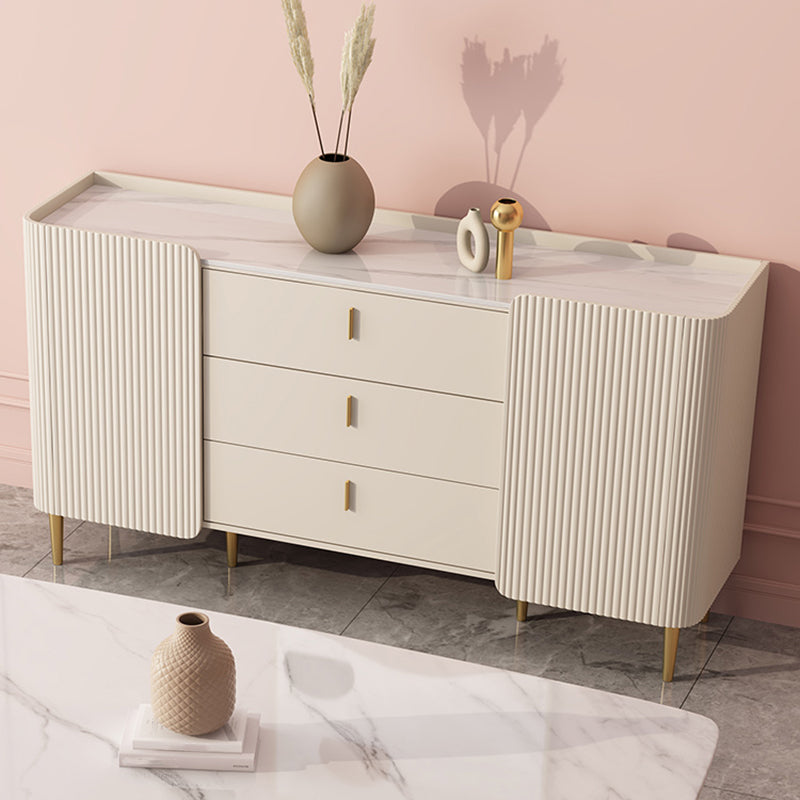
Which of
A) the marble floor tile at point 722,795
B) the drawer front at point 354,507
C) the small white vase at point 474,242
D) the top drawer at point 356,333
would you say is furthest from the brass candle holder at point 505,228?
the marble floor tile at point 722,795

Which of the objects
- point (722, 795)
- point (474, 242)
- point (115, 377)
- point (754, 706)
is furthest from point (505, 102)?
point (722, 795)

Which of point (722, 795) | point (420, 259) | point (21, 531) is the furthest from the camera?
point (21, 531)

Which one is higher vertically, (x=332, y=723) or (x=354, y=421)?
(x=354, y=421)

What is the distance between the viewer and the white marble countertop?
299 centimetres

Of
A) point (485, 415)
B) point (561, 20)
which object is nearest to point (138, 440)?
point (485, 415)

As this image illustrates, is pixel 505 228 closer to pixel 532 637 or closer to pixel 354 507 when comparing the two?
pixel 354 507

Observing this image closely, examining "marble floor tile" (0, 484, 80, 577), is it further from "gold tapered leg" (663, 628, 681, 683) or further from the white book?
"gold tapered leg" (663, 628, 681, 683)

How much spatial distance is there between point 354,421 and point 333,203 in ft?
1.61

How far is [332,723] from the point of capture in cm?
221

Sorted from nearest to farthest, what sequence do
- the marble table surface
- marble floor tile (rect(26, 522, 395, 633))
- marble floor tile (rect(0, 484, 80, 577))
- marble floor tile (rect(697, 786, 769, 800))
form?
the marble table surface < marble floor tile (rect(697, 786, 769, 800)) < marble floor tile (rect(26, 522, 395, 633)) < marble floor tile (rect(0, 484, 80, 577))

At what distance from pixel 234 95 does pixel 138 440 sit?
34.7 inches

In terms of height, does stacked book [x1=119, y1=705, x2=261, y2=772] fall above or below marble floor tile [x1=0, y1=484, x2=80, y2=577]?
above

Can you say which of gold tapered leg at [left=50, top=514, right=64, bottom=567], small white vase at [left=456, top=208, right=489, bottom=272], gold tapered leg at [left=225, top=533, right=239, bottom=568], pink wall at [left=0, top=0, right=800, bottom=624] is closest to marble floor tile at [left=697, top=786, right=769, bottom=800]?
pink wall at [left=0, top=0, right=800, bottom=624]

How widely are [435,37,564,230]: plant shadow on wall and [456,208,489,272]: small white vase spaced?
21cm
